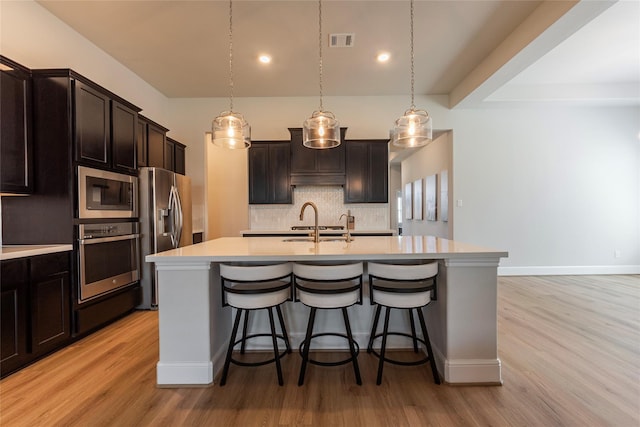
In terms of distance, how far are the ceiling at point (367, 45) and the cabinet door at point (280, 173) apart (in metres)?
0.90

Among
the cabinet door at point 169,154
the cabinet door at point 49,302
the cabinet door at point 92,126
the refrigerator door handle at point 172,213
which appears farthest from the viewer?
the cabinet door at point 169,154

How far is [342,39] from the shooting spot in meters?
3.29

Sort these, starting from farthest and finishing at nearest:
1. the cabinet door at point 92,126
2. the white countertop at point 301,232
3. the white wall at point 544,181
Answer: the white wall at point 544,181, the white countertop at point 301,232, the cabinet door at point 92,126

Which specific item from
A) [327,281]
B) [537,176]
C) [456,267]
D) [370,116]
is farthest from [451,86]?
[327,281]

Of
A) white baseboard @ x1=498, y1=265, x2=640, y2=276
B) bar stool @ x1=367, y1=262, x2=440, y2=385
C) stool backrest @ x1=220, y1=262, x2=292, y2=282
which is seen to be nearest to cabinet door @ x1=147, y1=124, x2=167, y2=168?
stool backrest @ x1=220, y1=262, x2=292, y2=282

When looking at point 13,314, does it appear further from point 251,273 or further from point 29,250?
point 251,273

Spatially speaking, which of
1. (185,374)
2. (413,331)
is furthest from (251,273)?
(413,331)

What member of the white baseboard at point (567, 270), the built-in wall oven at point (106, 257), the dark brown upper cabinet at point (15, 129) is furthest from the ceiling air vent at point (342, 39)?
the white baseboard at point (567, 270)

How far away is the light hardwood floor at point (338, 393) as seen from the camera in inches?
65.8

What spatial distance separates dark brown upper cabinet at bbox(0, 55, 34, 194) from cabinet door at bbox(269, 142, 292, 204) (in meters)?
2.84

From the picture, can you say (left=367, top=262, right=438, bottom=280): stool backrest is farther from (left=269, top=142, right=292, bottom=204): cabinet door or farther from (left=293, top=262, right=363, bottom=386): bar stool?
(left=269, top=142, right=292, bottom=204): cabinet door

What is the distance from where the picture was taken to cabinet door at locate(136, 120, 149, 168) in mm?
3578

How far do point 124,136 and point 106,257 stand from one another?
129cm

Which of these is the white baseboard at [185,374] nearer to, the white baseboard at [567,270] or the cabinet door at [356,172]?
the cabinet door at [356,172]
